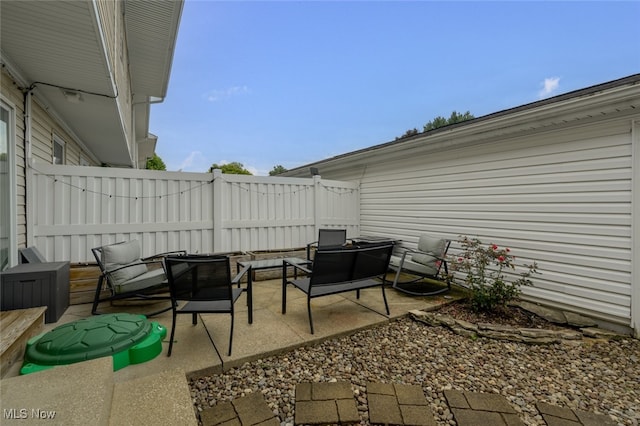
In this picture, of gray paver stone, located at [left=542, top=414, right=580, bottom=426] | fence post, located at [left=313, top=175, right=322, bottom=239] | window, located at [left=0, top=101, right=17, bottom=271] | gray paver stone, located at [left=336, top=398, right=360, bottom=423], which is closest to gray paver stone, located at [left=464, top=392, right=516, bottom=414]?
gray paver stone, located at [left=542, top=414, right=580, bottom=426]

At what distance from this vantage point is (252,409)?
2041mm

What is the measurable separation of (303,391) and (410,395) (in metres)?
0.85

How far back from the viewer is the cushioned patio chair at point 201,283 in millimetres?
2758

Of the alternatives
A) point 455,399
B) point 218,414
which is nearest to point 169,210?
point 218,414

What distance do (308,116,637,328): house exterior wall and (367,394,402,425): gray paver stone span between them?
10.8ft

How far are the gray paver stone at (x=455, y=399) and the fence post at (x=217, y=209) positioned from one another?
439 cm

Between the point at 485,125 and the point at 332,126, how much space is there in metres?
19.0

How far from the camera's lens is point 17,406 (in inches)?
58.2

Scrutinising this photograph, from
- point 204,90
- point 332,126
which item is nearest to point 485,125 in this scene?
point 204,90

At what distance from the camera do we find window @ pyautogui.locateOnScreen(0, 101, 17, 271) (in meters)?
Result: 3.35

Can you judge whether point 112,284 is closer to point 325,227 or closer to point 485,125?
point 325,227

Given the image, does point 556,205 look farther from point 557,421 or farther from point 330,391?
point 330,391

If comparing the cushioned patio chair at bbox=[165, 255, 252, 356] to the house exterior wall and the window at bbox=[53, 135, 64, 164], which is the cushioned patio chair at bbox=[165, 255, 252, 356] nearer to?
the house exterior wall

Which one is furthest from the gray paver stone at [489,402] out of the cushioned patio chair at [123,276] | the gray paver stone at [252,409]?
the cushioned patio chair at [123,276]
